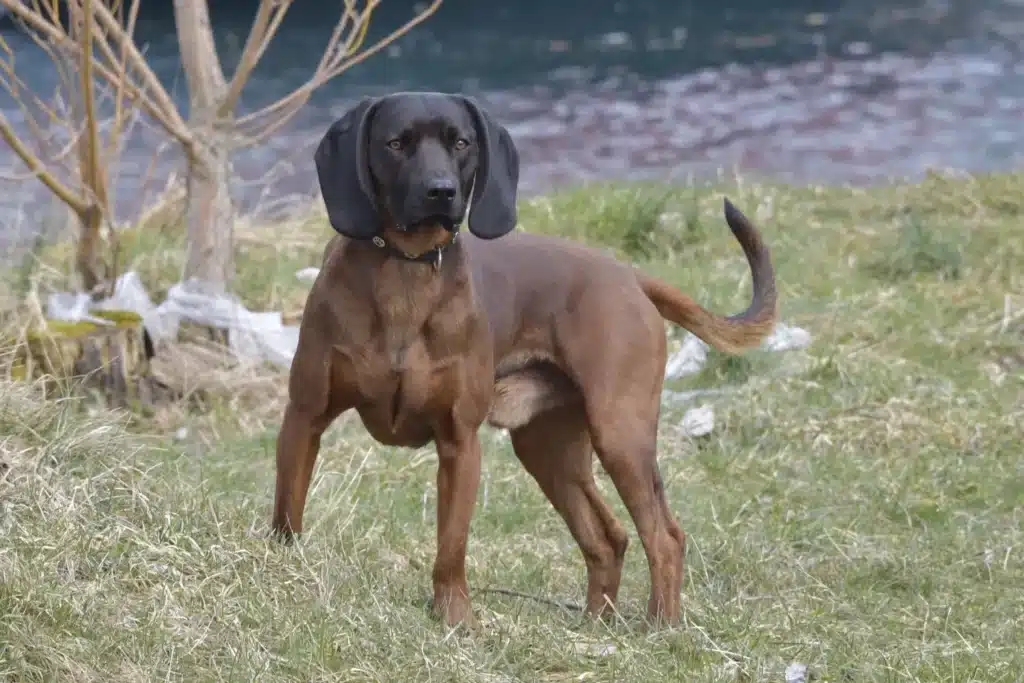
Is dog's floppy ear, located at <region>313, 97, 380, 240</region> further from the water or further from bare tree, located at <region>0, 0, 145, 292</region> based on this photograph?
the water

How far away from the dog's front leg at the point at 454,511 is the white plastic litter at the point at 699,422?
2.74m

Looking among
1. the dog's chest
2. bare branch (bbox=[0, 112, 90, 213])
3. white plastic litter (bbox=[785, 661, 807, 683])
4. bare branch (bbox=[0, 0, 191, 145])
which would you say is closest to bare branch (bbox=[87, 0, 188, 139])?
bare branch (bbox=[0, 0, 191, 145])

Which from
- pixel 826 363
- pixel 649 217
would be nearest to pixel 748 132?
pixel 649 217

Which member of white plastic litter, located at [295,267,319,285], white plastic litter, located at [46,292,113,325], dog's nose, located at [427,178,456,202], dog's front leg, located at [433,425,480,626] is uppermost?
dog's nose, located at [427,178,456,202]

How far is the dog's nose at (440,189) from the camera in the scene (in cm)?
370

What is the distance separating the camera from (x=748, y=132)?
Answer: 52.3 feet

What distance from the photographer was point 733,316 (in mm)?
5055

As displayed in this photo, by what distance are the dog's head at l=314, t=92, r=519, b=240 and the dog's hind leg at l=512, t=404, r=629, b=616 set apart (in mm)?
1024

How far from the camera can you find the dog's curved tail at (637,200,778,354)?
4883mm

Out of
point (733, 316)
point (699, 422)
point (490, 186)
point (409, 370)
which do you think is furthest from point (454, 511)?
point (699, 422)

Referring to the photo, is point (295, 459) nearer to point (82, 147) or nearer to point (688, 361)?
point (82, 147)

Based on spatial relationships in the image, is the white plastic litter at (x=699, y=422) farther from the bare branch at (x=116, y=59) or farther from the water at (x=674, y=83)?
the water at (x=674, y=83)

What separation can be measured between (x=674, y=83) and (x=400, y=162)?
14811 millimetres

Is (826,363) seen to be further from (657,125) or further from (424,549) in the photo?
(657,125)
